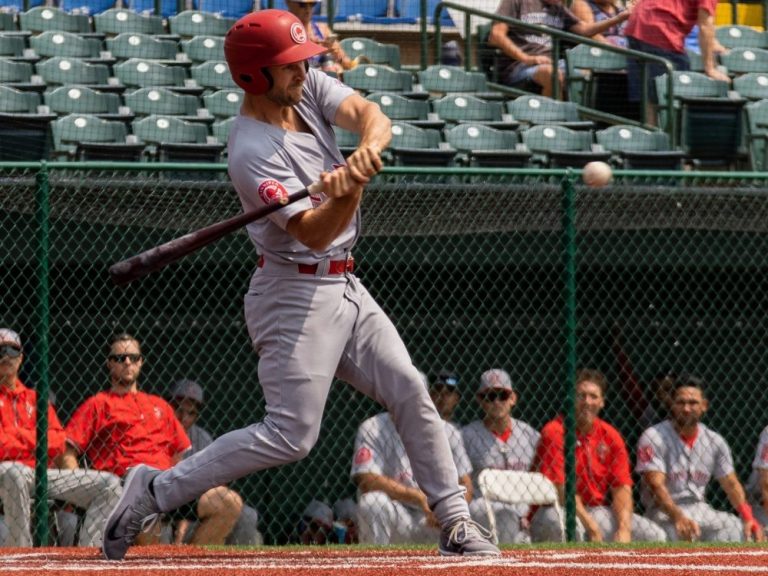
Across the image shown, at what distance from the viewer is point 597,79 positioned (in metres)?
11.1

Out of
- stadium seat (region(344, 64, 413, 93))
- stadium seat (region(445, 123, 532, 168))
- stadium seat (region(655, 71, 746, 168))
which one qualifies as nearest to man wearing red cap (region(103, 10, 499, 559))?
stadium seat (region(445, 123, 532, 168))

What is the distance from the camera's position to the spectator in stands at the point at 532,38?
11328 millimetres

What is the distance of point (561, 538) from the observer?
7.26 metres

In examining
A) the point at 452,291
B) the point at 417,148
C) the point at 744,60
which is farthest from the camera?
the point at 744,60

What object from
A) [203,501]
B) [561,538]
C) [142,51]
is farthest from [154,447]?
[142,51]

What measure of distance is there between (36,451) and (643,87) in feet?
18.5

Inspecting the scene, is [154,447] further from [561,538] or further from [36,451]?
[561,538]

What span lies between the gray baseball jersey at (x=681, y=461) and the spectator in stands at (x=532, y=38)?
3.98 m

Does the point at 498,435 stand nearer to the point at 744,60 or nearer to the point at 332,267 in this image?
the point at 332,267

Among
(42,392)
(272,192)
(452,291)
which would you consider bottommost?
(452,291)

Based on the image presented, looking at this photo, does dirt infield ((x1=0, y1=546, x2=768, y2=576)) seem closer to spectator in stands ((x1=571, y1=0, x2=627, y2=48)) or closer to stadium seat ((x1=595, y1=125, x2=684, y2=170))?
stadium seat ((x1=595, y1=125, x2=684, y2=170))

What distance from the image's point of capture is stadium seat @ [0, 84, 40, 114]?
9.52 m

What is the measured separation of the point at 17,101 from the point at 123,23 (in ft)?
7.83

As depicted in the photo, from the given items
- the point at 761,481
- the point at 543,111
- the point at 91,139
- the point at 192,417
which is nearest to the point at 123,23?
the point at 91,139
